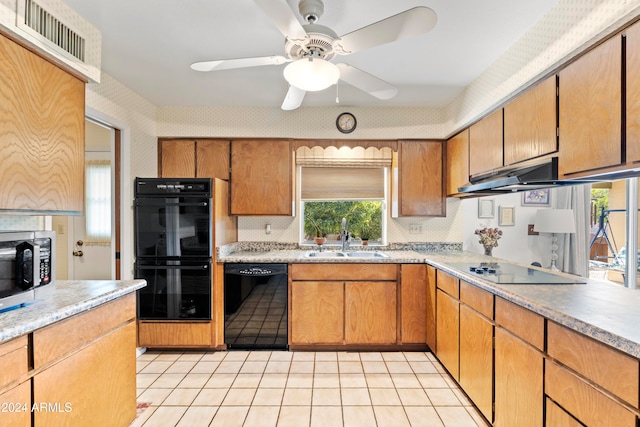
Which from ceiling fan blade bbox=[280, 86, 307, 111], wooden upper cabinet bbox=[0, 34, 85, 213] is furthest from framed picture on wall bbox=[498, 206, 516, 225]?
wooden upper cabinet bbox=[0, 34, 85, 213]

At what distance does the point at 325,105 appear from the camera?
3.48 m

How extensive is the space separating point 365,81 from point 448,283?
1.65 meters

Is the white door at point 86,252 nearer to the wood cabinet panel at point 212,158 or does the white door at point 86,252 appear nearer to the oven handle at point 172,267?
the oven handle at point 172,267

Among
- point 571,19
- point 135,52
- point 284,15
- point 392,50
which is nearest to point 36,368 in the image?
point 284,15

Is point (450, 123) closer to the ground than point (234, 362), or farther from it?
farther from it

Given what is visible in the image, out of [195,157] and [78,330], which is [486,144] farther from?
[78,330]

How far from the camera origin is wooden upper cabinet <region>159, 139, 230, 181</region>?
3.48 m

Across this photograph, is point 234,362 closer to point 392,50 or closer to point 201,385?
point 201,385

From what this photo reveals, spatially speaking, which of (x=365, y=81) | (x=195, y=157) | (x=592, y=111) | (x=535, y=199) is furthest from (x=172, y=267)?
(x=535, y=199)

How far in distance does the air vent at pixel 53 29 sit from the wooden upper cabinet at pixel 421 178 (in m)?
2.79

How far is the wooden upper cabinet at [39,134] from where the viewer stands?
1.42m

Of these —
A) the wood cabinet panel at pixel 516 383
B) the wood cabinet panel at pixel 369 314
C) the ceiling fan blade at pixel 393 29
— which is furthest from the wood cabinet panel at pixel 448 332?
the ceiling fan blade at pixel 393 29

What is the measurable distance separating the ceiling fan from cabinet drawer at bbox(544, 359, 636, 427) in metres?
1.57

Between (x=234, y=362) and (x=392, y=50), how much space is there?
2820 millimetres
